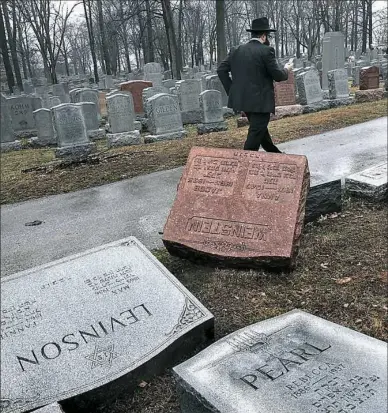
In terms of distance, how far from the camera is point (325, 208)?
15.8 ft

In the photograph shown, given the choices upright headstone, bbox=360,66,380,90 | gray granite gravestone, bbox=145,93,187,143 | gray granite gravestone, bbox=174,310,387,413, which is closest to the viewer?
gray granite gravestone, bbox=174,310,387,413

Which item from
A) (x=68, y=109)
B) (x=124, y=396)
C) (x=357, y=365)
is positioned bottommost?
(x=124, y=396)

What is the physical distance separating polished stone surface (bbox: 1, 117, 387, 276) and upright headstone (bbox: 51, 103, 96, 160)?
3.48 meters

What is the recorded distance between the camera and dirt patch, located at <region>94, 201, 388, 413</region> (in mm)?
2650

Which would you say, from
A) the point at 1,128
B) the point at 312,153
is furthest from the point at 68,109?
the point at 312,153

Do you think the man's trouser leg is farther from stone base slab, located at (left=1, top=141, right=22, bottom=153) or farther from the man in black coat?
stone base slab, located at (left=1, top=141, right=22, bottom=153)

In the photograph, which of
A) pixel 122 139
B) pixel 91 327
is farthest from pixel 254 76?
pixel 122 139

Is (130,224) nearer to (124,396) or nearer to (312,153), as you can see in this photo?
(124,396)

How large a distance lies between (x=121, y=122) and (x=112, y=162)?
3526 mm

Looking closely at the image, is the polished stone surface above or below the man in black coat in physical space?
below

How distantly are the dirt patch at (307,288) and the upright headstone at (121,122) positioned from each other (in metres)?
7.44

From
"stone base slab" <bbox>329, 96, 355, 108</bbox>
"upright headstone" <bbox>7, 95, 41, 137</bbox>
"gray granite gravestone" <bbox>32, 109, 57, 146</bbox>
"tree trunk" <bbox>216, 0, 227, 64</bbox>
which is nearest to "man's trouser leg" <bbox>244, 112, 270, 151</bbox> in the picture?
"gray granite gravestone" <bbox>32, 109, 57, 146</bbox>

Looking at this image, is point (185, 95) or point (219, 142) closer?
point (219, 142)

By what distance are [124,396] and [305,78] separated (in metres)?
12.7
